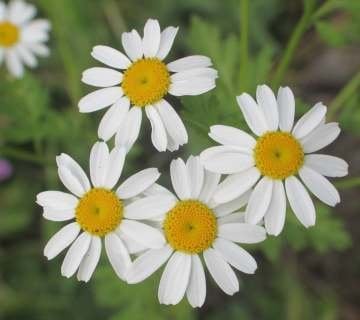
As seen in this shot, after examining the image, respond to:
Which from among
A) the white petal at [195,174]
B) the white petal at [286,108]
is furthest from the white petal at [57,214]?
the white petal at [286,108]

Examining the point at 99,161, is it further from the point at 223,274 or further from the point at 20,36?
the point at 20,36

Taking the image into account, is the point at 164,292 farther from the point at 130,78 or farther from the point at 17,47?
the point at 17,47

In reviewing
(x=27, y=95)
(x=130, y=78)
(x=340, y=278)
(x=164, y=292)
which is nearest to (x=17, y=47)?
A: (x=27, y=95)

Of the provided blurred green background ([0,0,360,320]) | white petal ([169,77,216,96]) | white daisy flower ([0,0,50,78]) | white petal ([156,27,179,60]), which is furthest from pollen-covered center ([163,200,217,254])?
white daisy flower ([0,0,50,78])

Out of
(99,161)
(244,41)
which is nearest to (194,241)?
(99,161)

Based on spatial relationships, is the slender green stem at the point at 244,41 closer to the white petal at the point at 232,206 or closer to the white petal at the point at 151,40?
the white petal at the point at 151,40

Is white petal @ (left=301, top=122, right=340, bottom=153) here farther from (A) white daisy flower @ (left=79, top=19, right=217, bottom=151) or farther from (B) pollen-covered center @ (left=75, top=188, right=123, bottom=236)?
(B) pollen-covered center @ (left=75, top=188, right=123, bottom=236)
